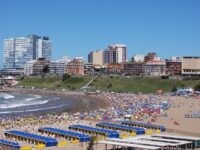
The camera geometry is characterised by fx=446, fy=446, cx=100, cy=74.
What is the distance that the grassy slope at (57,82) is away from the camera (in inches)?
5099

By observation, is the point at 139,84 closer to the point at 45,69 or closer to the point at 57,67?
the point at 57,67

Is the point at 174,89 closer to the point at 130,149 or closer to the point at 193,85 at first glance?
the point at 193,85

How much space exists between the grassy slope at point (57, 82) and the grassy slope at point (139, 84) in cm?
679

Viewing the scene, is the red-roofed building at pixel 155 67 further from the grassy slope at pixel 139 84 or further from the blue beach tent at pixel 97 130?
the blue beach tent at pixel 97 130

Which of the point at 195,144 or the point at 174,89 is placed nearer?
the point at 195,144

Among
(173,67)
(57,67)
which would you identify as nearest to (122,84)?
(173,67)

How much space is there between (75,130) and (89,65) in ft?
466

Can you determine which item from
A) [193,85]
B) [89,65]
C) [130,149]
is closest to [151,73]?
[89,65]

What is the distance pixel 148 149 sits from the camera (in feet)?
85.6

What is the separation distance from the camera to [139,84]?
114m

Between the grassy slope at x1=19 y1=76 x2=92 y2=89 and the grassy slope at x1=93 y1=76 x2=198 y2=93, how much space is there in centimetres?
679

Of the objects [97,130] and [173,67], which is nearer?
[97,130]

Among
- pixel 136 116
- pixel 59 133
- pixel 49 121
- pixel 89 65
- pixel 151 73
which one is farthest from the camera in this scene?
pixel 89 65

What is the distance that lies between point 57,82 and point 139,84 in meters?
34.7
